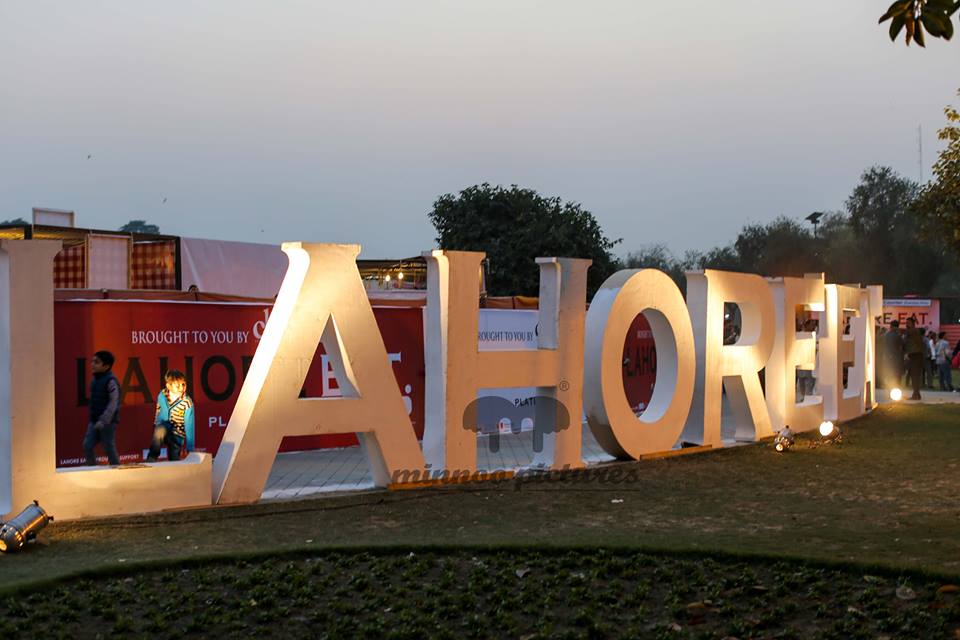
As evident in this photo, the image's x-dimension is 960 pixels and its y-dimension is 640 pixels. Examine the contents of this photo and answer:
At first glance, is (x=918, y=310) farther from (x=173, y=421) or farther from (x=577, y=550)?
(x=577, y=550)

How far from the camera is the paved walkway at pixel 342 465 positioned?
1179cm

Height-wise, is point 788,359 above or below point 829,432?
above

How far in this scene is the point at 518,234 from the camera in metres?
41.6

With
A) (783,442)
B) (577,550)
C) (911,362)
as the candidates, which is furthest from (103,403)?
(911,362)

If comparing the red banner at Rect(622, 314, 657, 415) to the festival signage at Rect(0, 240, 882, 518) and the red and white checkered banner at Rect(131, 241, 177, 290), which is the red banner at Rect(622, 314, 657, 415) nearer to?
the festival signage at Rect(0, 240, 882, 518)

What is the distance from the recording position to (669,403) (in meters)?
14.2

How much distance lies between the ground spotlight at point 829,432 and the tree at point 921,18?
11.2 m

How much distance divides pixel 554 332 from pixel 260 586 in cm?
654

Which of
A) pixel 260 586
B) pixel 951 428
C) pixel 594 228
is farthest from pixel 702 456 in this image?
pixel 594 228

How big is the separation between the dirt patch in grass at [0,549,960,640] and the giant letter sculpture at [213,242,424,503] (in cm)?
269

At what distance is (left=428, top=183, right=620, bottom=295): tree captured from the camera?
1598 inches

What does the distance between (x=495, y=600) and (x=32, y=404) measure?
4.78m

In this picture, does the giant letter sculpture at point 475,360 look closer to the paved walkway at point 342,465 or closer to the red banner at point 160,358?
the paved walkway at point 342,465

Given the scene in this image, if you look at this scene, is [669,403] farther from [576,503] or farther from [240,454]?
[240,454]
